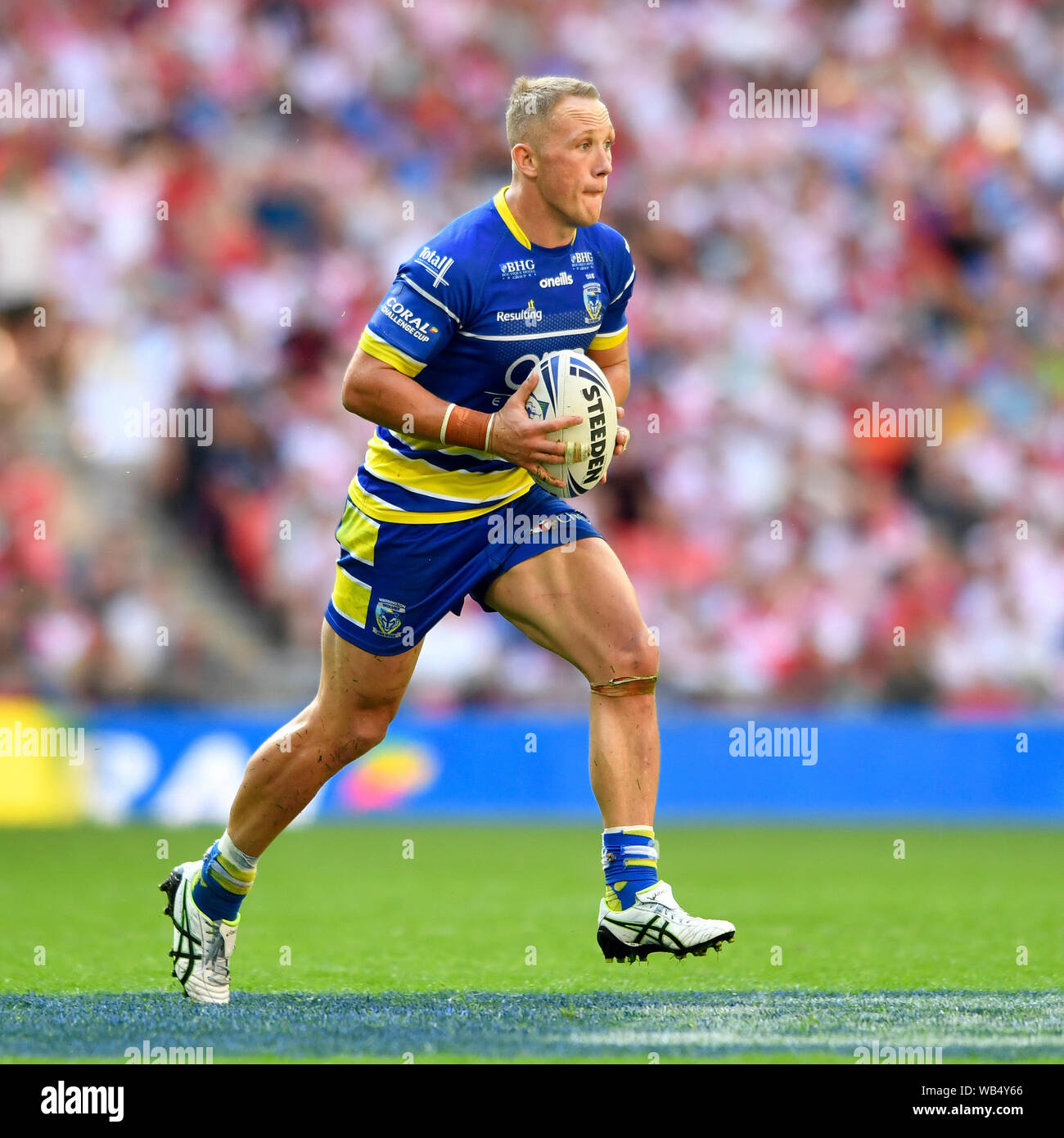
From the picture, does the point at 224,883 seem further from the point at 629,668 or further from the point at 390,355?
the point at 390,355

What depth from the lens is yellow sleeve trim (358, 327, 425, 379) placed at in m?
5.32

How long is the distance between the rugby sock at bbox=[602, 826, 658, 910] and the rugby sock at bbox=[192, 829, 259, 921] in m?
1.19

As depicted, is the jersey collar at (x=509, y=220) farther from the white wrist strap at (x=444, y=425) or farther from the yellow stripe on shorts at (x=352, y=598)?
the yellow stripe on shorts at (x=352, y=598)

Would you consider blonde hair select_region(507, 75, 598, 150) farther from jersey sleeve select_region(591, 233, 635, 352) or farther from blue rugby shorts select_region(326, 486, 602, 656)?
blue rugby shorts select_region(326, 486, 602, 656)

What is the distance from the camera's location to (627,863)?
17.4ft

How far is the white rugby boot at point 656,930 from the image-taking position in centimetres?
506

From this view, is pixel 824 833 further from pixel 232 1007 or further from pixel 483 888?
pixel 232 1007

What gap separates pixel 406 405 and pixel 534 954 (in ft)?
7.77
